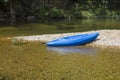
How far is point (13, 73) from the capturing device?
15242 mm

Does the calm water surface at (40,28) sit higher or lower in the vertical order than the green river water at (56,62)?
lower

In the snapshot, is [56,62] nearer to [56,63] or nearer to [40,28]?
[56,63]

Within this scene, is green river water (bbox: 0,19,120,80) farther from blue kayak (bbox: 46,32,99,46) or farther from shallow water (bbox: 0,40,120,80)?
blue kayak (bbox: 46,32,99,46)

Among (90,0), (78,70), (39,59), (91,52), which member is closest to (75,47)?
(91,52)

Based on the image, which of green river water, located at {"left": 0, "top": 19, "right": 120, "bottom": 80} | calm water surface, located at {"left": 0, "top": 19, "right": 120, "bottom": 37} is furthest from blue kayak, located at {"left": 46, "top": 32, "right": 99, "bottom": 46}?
calm water surface, located at {"left": 0, "top": 19, "right": 120, "bottom": 37}

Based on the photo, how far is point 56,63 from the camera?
17.9 meters

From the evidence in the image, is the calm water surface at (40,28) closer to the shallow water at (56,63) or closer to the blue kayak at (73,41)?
the blue kayak at (73,41)

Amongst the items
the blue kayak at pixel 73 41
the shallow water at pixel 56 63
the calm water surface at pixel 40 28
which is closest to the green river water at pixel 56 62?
the shallow water at pixel 56 63

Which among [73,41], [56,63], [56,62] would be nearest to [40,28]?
[73,41]

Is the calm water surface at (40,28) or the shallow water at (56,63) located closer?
the shallow water at (56,63)

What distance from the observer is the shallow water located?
1487 centimetres

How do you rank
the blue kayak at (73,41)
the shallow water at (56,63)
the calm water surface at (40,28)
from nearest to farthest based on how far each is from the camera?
the shallow water at (56,63) → the blue kayak at (73,41) → the calm water surface at (40,28)

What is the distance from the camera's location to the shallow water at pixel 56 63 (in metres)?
14.9

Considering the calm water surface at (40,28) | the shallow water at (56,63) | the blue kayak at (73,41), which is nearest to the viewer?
the shallow water at (56,63)
